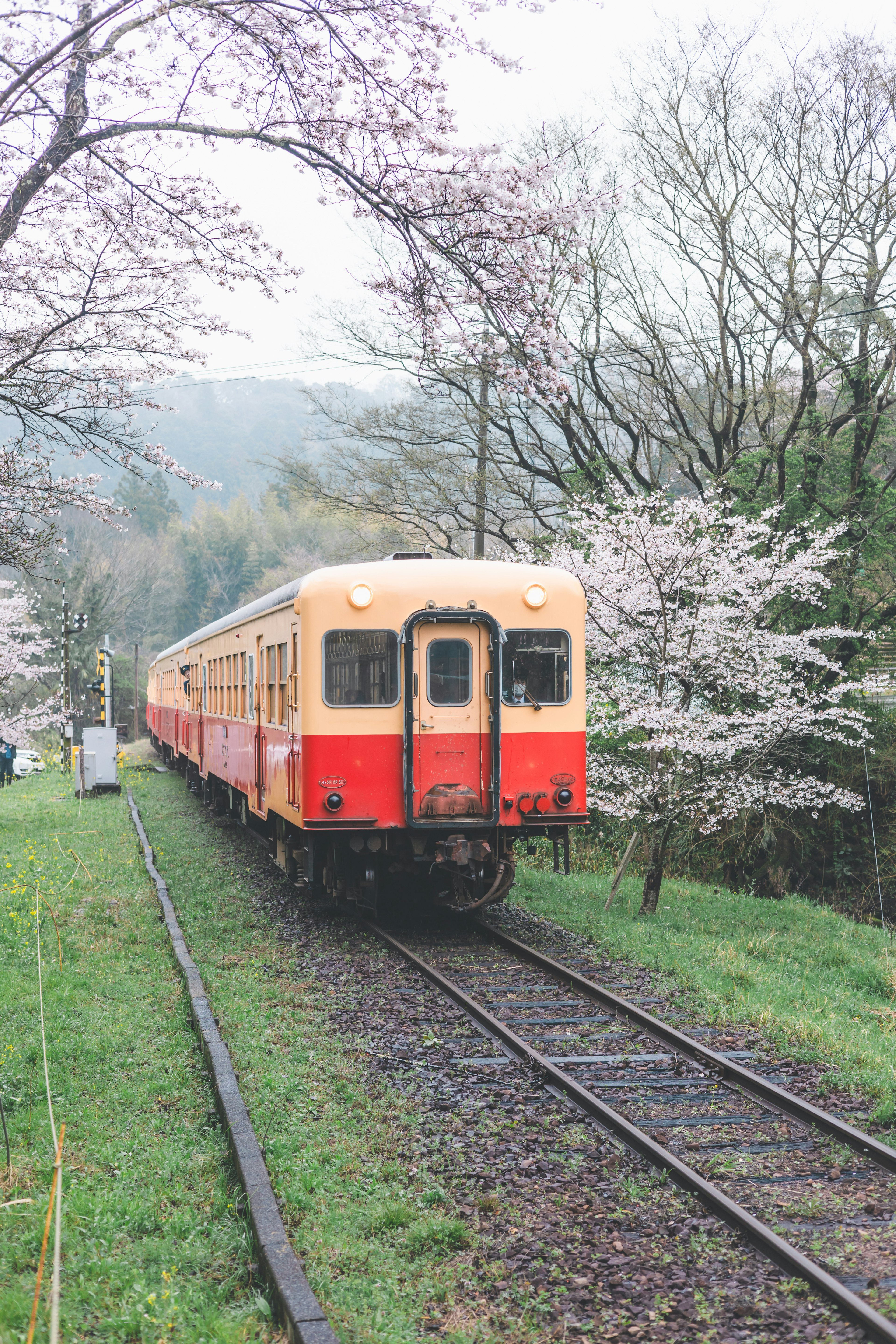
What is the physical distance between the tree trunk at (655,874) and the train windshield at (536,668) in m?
A: 3.69

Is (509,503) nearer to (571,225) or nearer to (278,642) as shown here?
(278,642)

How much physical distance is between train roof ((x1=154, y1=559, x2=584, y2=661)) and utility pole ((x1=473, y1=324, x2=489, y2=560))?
1128cm

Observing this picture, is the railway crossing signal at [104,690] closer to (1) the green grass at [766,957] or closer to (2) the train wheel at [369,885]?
(1) the green grass at [766,957]

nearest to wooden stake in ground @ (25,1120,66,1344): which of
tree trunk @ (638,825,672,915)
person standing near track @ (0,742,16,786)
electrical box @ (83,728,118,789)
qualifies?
tree trunk @ (638,825,672,915)

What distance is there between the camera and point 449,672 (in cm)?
929

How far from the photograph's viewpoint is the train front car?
29.8 ft

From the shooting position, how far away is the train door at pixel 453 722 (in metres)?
9.16

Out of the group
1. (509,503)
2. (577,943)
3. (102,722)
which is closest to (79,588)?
(102,722)

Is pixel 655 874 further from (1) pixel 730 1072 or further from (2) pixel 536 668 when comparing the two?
(1) pixel 730 1072

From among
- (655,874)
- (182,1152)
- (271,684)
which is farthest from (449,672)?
(182,1152)

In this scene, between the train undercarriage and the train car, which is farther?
the train undercarriage

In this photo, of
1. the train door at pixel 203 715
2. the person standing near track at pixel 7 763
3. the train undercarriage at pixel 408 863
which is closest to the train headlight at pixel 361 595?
the train undercarriage at pixel 408 863

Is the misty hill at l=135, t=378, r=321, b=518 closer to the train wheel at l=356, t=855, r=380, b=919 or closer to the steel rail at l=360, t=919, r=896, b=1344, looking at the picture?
the train wheel at l=356, t=855, r=380, b=919

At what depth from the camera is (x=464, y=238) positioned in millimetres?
6410
